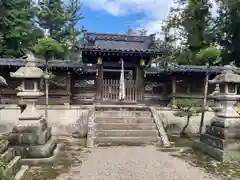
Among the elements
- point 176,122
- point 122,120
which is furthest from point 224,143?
point 176,122

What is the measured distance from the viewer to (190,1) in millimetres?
25750

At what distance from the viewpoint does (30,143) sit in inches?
302

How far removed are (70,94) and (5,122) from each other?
13.0 ft

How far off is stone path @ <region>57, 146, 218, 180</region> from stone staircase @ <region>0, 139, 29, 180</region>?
97cm

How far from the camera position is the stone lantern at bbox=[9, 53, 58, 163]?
299 inches

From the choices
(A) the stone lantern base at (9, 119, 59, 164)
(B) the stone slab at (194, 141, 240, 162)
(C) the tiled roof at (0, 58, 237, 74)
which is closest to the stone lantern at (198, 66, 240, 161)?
Result: (B) the stone slab at (194, 141, 240, 162)

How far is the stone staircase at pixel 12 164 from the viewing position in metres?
5.93

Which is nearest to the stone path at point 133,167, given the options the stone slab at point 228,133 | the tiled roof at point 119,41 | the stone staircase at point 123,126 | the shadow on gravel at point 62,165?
the shadow on gravel at point 62,165

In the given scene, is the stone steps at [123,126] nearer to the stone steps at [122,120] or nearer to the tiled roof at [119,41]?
the stone steps at [122,120]

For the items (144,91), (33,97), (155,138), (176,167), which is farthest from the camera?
(144,91)

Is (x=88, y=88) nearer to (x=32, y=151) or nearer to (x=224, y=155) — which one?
(x=32, y=151)

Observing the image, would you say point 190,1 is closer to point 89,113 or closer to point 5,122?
point 89,113

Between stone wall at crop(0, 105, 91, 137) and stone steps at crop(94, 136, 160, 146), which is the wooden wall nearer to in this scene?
stone wall at crop(0, 105, 91, 137)

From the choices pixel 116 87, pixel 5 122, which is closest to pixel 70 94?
pixel 116 87
